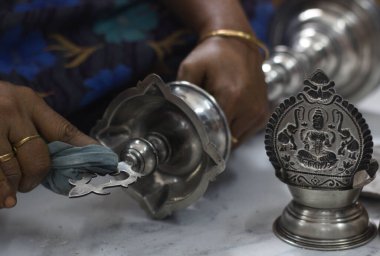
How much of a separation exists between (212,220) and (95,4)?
0.40 m

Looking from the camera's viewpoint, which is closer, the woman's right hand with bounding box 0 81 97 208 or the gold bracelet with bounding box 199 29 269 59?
the woman's right hand with bounding box 0 81 97 208

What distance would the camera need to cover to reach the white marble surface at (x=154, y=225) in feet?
2.83

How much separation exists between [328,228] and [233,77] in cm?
29

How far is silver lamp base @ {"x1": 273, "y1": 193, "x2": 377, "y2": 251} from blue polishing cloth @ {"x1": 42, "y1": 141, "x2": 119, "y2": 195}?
0.21 meters

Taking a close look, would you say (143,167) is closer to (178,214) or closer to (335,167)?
(178,214)

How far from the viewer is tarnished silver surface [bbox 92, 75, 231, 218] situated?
0.88 metres

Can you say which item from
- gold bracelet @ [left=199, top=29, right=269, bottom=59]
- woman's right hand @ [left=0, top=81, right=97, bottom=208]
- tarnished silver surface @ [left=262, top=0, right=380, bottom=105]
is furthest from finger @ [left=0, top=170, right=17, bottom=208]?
tarnished silver surface @ [left=262, top=0, right=380, bottom=105]

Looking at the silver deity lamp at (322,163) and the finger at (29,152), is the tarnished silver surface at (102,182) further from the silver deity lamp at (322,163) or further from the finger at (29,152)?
the silver deity lamp at (322,163)

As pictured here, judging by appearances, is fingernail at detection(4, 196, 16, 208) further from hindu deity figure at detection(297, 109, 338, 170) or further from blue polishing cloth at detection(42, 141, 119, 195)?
hindu deity figure at detection(297, 109, 338, 170)

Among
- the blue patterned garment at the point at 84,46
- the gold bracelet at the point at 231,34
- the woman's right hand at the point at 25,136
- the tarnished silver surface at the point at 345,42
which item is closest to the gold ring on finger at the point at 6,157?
the woman's right hand at the point at 25,136

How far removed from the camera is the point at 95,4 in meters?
1.15

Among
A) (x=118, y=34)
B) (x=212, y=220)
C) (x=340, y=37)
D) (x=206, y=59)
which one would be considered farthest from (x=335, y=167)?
(x=340, y=37)

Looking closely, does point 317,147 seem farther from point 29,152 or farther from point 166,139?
point 29,152

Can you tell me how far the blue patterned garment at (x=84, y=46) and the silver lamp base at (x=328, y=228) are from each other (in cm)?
39
